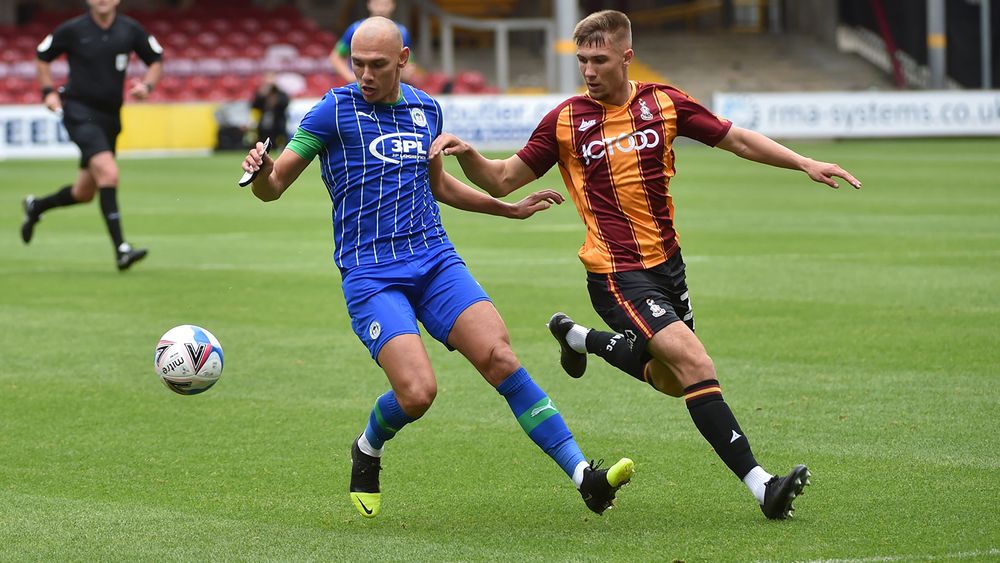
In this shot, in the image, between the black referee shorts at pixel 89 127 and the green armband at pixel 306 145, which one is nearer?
the green armband at pixel 306 145

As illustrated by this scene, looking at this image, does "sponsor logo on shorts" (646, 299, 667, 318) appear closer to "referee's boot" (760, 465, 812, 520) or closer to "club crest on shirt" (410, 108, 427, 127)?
"referee's boot" (760, 465, 812, 520)

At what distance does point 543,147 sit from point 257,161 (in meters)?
1.36

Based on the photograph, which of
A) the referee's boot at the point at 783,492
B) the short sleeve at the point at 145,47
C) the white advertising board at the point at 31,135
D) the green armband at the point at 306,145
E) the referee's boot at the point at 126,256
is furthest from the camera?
the white advertising board at the point at 31,135

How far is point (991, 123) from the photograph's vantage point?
35.4 meters

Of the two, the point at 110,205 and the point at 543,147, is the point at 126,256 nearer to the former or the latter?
the point at 110,205

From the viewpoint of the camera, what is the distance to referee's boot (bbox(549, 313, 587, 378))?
7.50 metres

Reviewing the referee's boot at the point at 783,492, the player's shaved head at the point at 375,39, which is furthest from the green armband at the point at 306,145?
the referee's boot at the point at 783,492

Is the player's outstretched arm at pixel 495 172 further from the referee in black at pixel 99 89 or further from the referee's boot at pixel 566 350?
the referee in black at pixel 99 89

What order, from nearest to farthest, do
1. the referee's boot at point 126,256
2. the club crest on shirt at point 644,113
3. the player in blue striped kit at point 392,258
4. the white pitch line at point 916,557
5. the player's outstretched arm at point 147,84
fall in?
the white pitch line at point 916,557, the player in blue striped kit at point 392,258, the club crest on shirt at point 644,113, the player's outstretched arm at point 147,84, the referee's boot at point 126,256

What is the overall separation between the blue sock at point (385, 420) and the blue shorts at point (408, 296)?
19cm

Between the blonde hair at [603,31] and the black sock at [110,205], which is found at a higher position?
the blonde hair at [603,31]

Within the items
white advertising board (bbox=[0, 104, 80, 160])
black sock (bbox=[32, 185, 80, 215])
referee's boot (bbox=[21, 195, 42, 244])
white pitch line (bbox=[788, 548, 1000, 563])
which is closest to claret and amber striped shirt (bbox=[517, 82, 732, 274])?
white pitch line (bbox=[788, 548, 1000, 563])

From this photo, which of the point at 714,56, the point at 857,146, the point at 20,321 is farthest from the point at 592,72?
the point at 714,56

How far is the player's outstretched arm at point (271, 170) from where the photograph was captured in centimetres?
556
